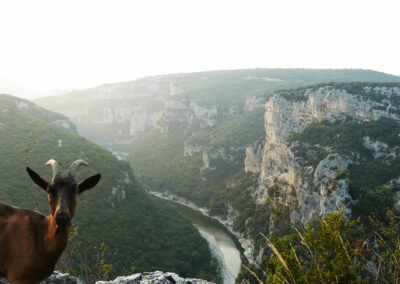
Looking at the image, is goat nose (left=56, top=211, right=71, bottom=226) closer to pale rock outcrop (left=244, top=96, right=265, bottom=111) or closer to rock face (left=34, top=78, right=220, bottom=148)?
Result: pale rock outcrop (left=244, top=96, right=265, bottom=111)

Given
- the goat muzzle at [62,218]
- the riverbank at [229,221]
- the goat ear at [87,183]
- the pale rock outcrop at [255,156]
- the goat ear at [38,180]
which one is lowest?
the riverbank at [229,221]

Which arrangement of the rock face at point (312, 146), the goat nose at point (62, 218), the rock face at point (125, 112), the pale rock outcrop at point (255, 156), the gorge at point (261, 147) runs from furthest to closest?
the rock face at point (125, 112)
the pale rock outcrop at point (255, 156)
the gorge at point (261, 147)
the rock face at point (312, 146)
the goat nose at point (62, 218)

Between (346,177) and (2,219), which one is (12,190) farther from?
(346,177)

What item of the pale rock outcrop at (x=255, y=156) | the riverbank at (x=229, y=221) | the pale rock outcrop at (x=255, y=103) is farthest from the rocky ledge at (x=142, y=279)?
the pale rock outcrop at (x=255, y=103)

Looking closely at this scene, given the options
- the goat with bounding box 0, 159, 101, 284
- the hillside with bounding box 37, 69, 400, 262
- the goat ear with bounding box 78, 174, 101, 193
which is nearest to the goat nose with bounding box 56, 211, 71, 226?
the goat with bounding box 0, 159, 101, 284

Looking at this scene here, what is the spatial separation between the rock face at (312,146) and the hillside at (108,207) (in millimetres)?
18068

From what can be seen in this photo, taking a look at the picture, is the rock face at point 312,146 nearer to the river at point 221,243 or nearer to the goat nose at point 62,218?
the river at point 221,243

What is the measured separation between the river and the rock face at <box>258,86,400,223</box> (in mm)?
12443

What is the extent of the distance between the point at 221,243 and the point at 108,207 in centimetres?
2644

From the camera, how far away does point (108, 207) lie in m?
39.3

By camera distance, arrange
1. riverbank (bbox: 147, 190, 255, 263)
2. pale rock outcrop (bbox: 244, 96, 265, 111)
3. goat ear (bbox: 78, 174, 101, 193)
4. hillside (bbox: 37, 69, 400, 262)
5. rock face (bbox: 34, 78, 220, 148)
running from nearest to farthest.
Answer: goat ear (bbox: 78, 174, 101, 193), riverbank (bbox: 147, 190, 255, 263), hillside (bbox: 37, 69, 400, 262), pale rock outcrop (bbox: 244, 96, 265, 111), rock face (bbox: 34, 78, 220, 148)

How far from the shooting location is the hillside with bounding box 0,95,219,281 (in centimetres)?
3120

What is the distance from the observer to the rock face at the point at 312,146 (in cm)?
3866

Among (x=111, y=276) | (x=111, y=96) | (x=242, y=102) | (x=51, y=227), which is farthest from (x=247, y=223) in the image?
(x=111, y=96)
